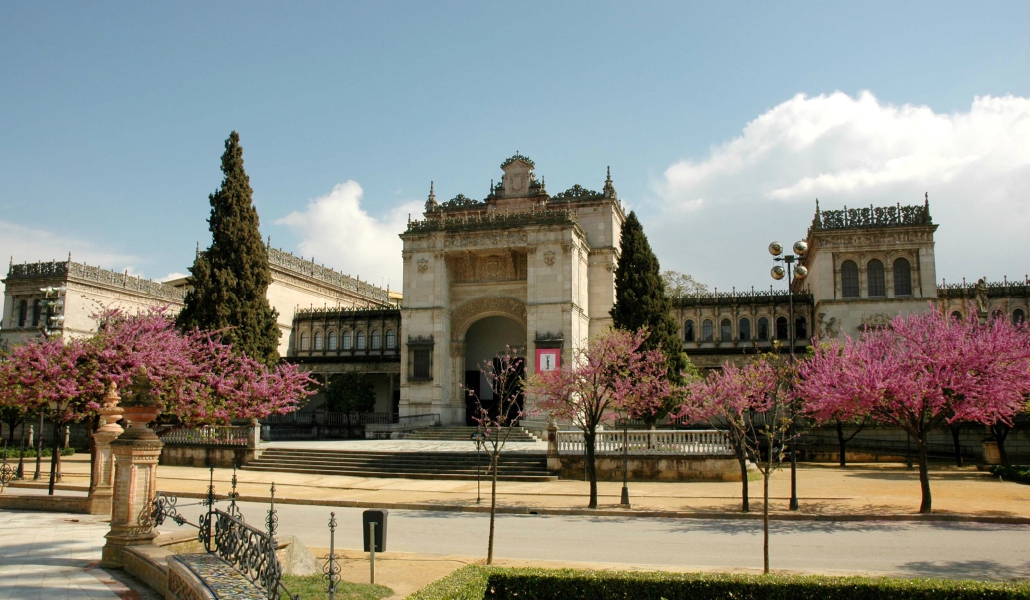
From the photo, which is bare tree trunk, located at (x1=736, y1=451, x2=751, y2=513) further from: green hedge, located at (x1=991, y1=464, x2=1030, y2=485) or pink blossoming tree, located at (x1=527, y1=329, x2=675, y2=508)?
green hedge, located at (x1=991, y1=464, x2=1030, y2=485)

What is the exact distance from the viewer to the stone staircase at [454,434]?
38406 mm

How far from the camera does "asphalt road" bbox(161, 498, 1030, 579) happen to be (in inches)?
524

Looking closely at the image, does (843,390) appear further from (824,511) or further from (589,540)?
(589,540)

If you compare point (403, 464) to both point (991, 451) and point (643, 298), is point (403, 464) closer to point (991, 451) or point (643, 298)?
point (643, 298)

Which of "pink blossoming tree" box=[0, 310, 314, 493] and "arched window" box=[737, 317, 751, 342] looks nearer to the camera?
"pink blossoming tree" box=[0, 310, 314, 493]

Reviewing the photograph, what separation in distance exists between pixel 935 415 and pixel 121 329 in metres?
23.5

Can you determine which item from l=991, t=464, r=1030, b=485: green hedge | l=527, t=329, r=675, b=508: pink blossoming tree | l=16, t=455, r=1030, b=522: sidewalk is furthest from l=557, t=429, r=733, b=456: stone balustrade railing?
l=991, t=464, r=1030, b=485: green hedge

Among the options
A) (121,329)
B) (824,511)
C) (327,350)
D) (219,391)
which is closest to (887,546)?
(824,511)

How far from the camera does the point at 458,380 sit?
44250mm

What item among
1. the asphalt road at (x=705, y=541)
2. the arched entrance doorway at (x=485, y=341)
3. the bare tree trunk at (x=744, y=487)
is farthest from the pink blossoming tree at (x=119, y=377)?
the arched entrance doorway at (x=485, y=341)

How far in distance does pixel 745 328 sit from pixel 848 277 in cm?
750

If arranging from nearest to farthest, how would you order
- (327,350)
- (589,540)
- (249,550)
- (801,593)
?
(249,550), (801,593), (589,540), (327,350)

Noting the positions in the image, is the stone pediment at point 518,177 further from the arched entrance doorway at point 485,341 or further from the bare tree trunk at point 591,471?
the bare tree trunk at point 591,471

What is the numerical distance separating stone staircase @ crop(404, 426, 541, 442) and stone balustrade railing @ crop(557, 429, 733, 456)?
912 centimetres
